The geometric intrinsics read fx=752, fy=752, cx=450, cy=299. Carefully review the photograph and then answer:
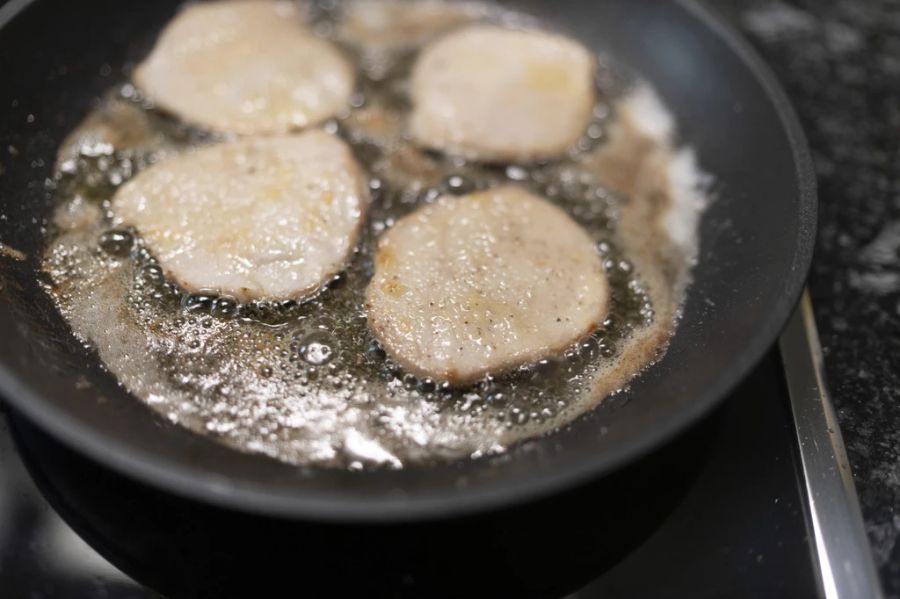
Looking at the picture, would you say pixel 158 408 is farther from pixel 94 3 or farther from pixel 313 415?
pixel 94 3

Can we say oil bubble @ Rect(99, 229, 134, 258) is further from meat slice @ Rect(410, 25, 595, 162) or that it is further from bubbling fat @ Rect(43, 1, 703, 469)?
meat slice @ Rect(410, 25, 595, 162)

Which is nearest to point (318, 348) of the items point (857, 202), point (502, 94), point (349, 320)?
point (349, 320)

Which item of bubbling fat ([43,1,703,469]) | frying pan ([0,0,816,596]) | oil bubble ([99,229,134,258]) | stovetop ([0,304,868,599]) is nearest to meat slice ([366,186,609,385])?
bubbling fat ([43,1,703,469])

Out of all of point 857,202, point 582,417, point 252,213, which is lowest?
point 857,202

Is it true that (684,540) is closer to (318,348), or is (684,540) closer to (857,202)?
(318,348)

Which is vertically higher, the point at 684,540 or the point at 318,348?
the point at 318,348

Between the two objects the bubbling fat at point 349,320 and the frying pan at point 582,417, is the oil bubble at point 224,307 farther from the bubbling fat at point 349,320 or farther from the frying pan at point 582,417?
the frying pan at point 582,417

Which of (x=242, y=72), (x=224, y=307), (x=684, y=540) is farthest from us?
(x=242, y=72)
